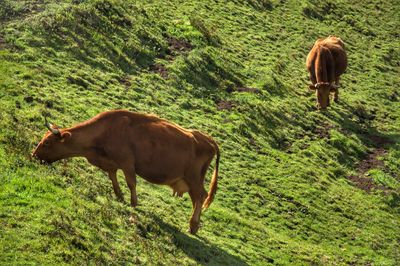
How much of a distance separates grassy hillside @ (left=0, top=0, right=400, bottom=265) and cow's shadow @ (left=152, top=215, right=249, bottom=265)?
0.17 ft

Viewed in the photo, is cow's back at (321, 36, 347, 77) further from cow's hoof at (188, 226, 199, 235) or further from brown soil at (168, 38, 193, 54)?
cow's hoof at (188, 226, 199, 235)

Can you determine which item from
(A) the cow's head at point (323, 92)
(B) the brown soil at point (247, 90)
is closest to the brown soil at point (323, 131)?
(A) the cow's head at point (323, 92)

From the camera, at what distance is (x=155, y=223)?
1547 cm

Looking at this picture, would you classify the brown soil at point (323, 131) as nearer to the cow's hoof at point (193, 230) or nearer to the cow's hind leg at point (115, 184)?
the cow's hoof at point (193, 230)

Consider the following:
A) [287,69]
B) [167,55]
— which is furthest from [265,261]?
[287,69]

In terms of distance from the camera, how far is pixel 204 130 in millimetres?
24188

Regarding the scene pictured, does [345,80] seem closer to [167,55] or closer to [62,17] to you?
[167,55]

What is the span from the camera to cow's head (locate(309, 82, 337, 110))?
29.5m

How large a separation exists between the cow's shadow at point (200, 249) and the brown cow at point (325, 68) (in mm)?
15315

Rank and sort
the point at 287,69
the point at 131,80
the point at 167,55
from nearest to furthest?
the point at 131,80 < the point at 167,55 < the point at 287,69

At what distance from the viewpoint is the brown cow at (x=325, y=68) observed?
29.8 m

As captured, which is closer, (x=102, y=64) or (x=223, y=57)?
(x=102, y=64)

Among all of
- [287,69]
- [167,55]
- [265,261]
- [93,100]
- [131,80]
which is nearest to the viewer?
[265,261]

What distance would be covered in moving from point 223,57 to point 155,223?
54.7 ft
